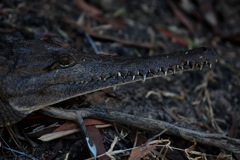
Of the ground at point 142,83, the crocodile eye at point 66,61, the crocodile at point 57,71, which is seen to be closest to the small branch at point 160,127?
the ground at point 142,83

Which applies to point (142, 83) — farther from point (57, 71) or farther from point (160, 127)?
point (57, 71)

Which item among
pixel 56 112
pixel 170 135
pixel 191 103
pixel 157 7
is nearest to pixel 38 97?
pixel 56 112

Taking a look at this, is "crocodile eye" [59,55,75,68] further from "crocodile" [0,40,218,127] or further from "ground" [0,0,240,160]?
"ground" [0,0,240,160]

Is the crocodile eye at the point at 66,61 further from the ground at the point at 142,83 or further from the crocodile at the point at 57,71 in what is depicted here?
the ground at the point at 142,83

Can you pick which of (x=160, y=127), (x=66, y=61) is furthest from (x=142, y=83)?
(x=66, y=61)

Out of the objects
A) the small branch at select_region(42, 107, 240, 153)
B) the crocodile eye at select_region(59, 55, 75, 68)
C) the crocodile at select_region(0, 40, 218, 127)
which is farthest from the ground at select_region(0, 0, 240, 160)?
the crocodile eye at select_region(59, 55, 75, 68)

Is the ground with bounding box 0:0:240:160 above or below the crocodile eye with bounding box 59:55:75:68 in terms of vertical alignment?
below

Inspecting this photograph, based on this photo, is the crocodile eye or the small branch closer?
the crocodile eye
